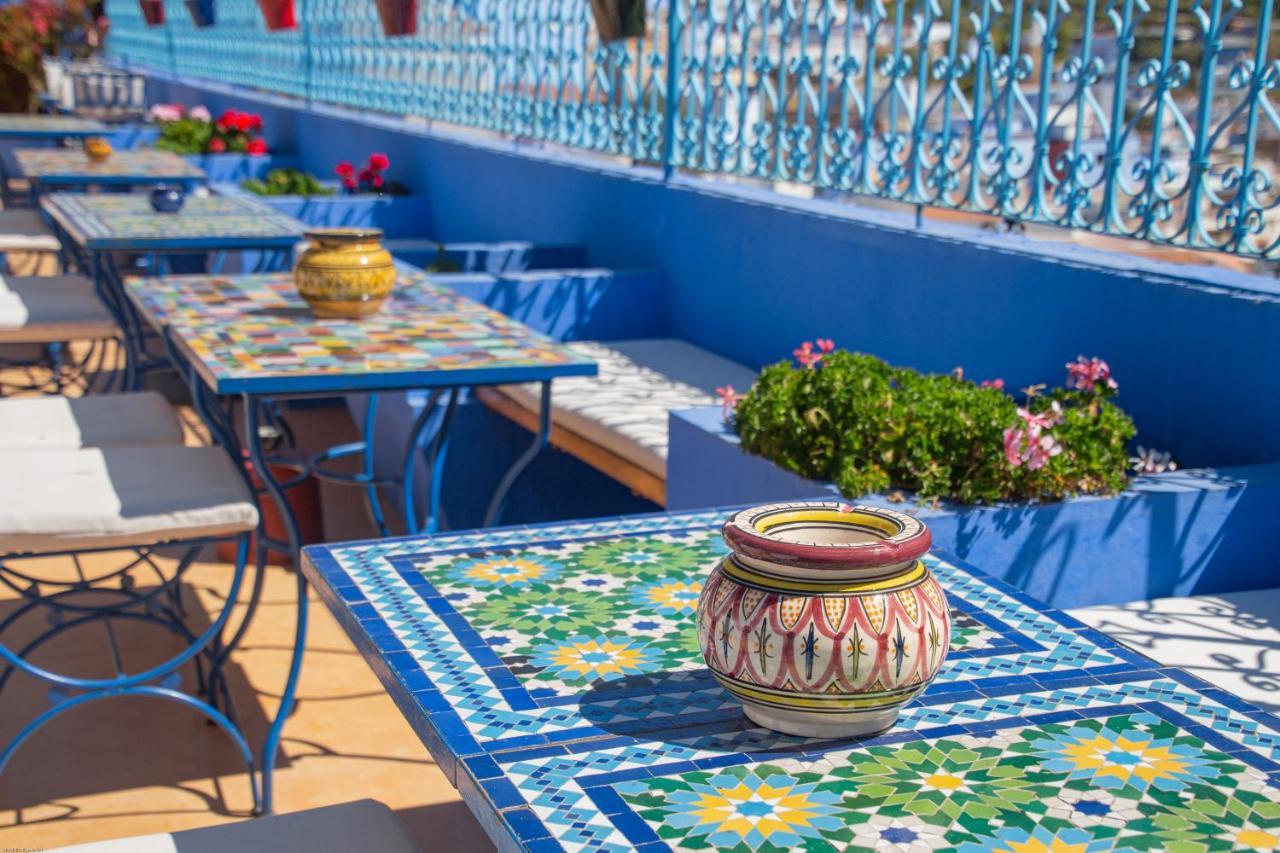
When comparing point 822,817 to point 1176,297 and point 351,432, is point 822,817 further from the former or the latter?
point 351,432

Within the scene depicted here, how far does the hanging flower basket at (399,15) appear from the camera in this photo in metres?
7.68

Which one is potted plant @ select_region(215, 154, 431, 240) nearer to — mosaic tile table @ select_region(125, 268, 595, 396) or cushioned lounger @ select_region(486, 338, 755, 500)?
cushioned lounger @ select_region(486, 338, 755, 500)

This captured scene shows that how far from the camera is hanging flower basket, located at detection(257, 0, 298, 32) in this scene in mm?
9758

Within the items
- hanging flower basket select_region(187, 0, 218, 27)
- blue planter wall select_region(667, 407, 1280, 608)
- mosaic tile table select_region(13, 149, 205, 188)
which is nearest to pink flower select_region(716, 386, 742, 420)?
blue planter wall select_region(667, 407, 1280, 608)

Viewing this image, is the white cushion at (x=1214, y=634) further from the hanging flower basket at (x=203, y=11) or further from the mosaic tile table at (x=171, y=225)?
the hanging flower basket at (x=203, y=11)

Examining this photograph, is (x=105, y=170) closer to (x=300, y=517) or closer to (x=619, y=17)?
(x=300, y=517)

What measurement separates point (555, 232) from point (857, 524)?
5416 millimetres

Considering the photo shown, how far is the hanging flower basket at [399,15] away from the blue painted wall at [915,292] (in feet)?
2.27

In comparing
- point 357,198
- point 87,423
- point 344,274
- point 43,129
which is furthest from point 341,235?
point 43,129

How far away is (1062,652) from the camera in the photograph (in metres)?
1.83

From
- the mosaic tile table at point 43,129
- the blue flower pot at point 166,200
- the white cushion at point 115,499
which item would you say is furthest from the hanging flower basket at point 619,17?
the mosaic tile table at point 43,129

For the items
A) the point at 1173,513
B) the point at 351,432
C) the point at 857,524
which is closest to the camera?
the point at 857,524

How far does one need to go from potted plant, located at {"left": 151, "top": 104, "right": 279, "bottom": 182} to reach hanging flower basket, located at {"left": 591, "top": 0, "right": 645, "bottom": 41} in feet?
17.1

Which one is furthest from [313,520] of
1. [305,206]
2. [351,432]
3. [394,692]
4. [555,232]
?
[394,692]
